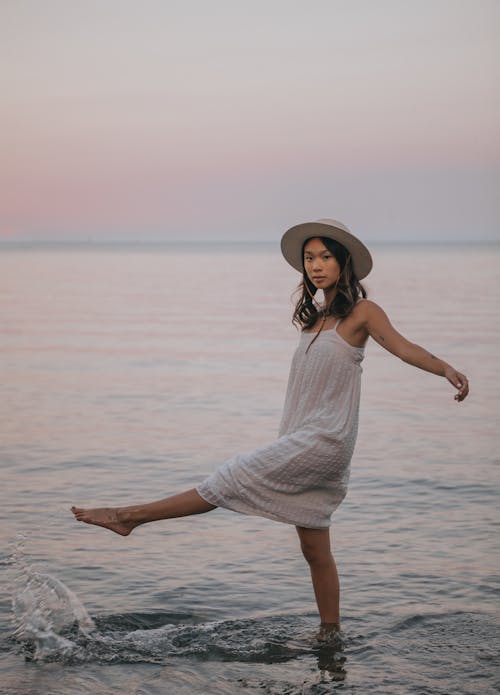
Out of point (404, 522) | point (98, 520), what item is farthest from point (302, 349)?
point (404, 522)

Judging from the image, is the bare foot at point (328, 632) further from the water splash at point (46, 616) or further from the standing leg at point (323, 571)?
the water splash at point (46, 616)

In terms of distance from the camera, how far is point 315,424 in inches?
197

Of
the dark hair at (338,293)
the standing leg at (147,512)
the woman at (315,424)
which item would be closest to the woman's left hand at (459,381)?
the woman at (315,424)

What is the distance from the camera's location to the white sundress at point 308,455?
493cm

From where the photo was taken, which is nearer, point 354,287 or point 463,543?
point 354,287

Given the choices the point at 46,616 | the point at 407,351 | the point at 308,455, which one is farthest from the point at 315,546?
the point at 46,616

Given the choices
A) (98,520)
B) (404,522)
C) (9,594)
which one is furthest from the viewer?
(404,522)

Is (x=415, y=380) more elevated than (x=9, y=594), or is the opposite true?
(x=415, y=380)

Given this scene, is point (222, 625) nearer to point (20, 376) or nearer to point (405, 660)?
point (405, 660)

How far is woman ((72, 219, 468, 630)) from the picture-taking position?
4.93m

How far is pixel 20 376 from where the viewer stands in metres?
14.3

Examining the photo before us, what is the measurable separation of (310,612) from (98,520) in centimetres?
143

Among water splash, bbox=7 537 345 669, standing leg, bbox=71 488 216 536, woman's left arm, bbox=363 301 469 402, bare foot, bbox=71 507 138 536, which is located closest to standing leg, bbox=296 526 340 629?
water splash, bbox=7 537 345 669

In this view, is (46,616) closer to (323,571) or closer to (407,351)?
(323,571)
